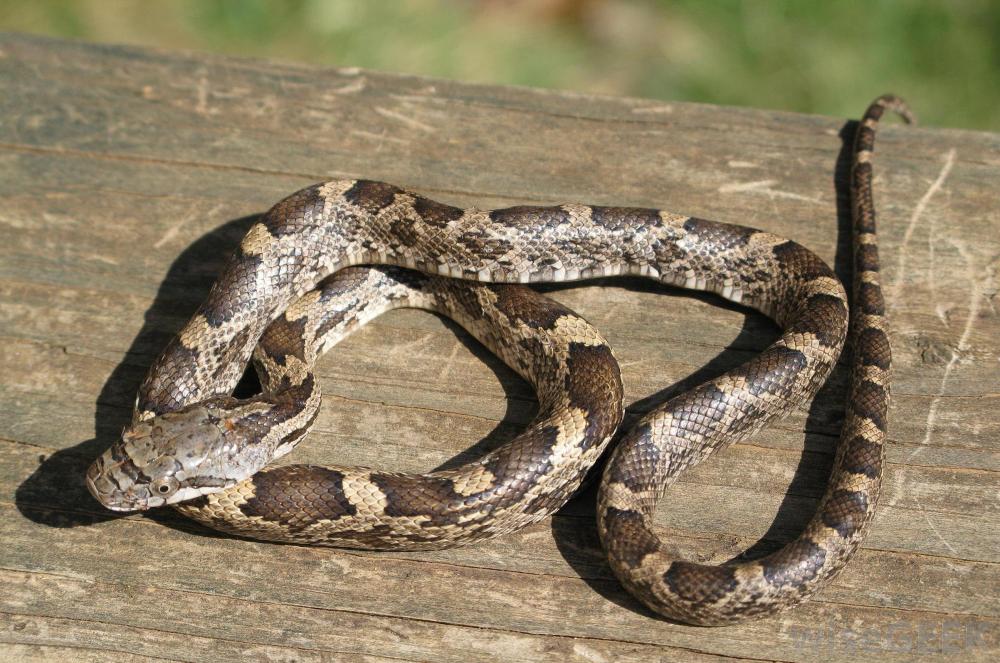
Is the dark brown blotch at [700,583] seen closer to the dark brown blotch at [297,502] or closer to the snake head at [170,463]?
the dark brown blotch at [297,502]

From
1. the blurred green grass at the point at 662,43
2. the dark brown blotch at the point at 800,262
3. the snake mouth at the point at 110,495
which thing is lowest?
the snake mouth at the point at 110,495

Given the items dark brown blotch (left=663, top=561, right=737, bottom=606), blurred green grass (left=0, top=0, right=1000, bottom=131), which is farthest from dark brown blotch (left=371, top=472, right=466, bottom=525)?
blurred green grass (left=0, top=0, right=1000, bottom=131)

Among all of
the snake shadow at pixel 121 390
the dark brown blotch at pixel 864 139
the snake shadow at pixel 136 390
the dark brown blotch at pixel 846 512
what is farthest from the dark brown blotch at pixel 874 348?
the snake shadow at pixel 121 390

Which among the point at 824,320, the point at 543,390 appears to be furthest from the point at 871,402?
the point at 543,390

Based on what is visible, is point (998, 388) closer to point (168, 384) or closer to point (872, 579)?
point (872, 579)

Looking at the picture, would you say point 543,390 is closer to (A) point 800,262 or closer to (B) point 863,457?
(B) point 863,457
